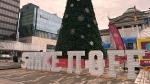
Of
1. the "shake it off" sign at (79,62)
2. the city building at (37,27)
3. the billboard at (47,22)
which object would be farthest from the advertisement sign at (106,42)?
the billboard at (47,22)

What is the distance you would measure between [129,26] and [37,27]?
52967 millimetres

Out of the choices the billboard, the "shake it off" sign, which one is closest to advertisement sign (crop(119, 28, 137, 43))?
the "shake it off" sign

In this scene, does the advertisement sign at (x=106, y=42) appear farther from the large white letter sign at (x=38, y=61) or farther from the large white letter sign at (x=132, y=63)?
the large white letter sign at (x=132, y=63)

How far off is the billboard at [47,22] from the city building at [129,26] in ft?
146

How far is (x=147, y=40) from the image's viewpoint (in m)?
16.1

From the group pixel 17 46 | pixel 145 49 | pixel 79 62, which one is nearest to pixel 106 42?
pixel 145 49

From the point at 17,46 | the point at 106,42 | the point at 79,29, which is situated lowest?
the point at 17,46

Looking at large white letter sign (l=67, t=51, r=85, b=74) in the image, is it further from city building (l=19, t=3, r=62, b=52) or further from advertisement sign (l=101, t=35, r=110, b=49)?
city building (l=19, t=3, r=62, b=52)

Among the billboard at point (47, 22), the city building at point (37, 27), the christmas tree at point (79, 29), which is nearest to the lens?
the christmas tree at point (79, 29)

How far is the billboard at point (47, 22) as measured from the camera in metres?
83.1

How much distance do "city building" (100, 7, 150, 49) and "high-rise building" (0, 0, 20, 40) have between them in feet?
175

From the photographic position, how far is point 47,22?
9019 centimetres

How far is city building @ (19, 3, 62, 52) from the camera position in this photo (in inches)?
3159

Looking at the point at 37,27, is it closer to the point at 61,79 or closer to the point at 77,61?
the point at 77,61
